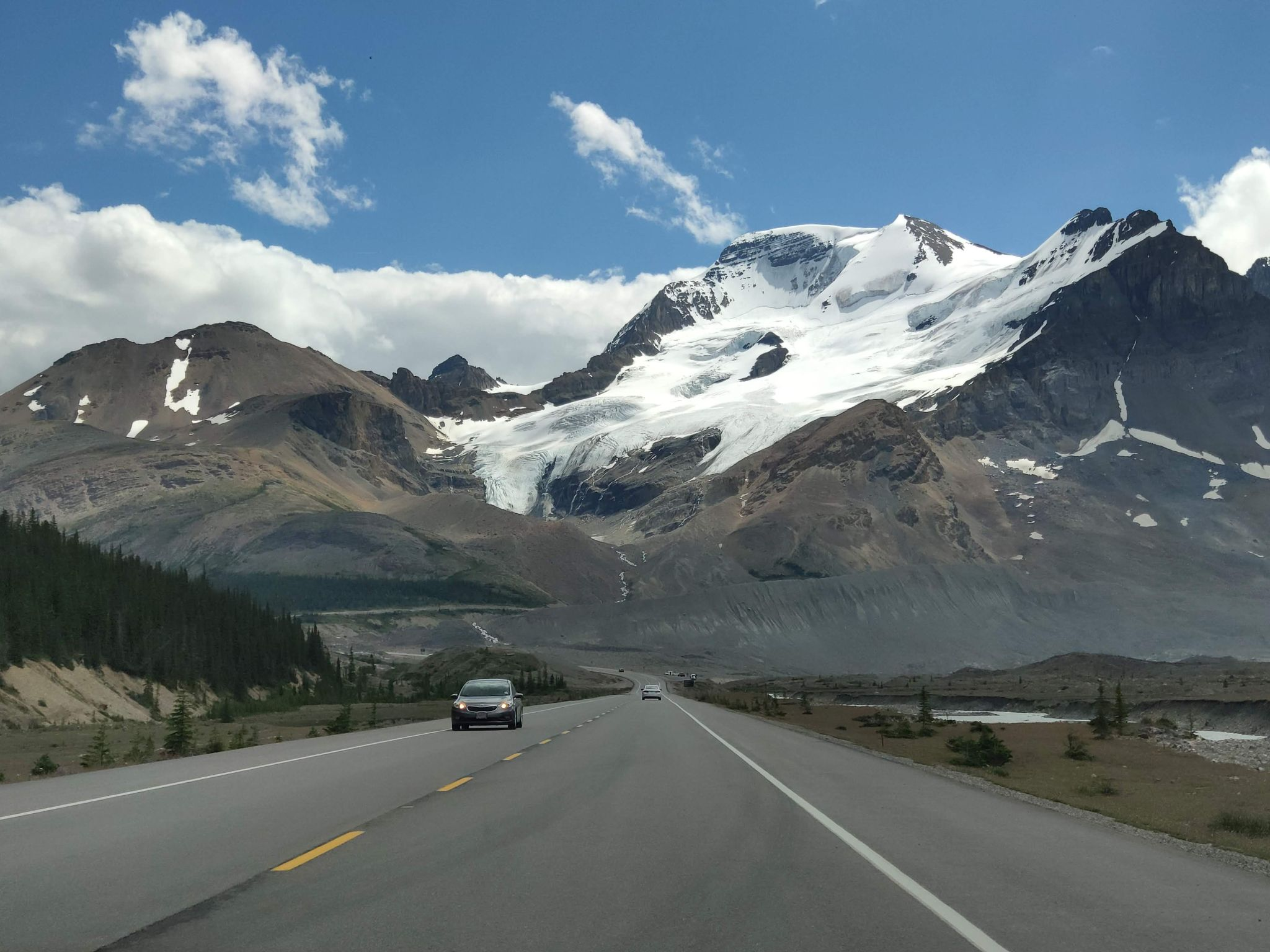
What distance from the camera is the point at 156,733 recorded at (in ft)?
148

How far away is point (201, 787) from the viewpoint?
16.8 metres

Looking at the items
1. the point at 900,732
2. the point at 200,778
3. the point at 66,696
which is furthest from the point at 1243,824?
the point at 66,696

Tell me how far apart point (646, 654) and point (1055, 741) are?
146 m

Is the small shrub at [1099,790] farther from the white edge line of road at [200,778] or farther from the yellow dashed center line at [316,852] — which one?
the white edge line of road at [200,778]

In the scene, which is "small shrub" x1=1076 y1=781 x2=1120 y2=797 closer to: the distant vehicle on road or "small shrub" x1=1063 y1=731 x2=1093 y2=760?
"small shrub" x1=1063 y1=731 x2=1093 y2=760

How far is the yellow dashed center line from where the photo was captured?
33.0 feet

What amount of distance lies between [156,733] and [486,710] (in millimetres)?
17689

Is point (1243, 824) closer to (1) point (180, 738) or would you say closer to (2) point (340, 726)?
(1) point (180, 738)

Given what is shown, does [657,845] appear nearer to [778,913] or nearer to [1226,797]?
[778,913]

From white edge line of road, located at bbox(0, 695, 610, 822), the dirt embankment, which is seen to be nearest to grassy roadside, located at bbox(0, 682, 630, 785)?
the dirt embankment

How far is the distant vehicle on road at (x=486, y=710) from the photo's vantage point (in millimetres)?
35094

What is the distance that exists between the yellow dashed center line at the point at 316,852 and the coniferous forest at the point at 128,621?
5465 centimetres

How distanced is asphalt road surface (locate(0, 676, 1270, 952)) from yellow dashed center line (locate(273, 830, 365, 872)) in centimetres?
4

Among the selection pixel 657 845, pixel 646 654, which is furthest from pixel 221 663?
pixel 646 654
